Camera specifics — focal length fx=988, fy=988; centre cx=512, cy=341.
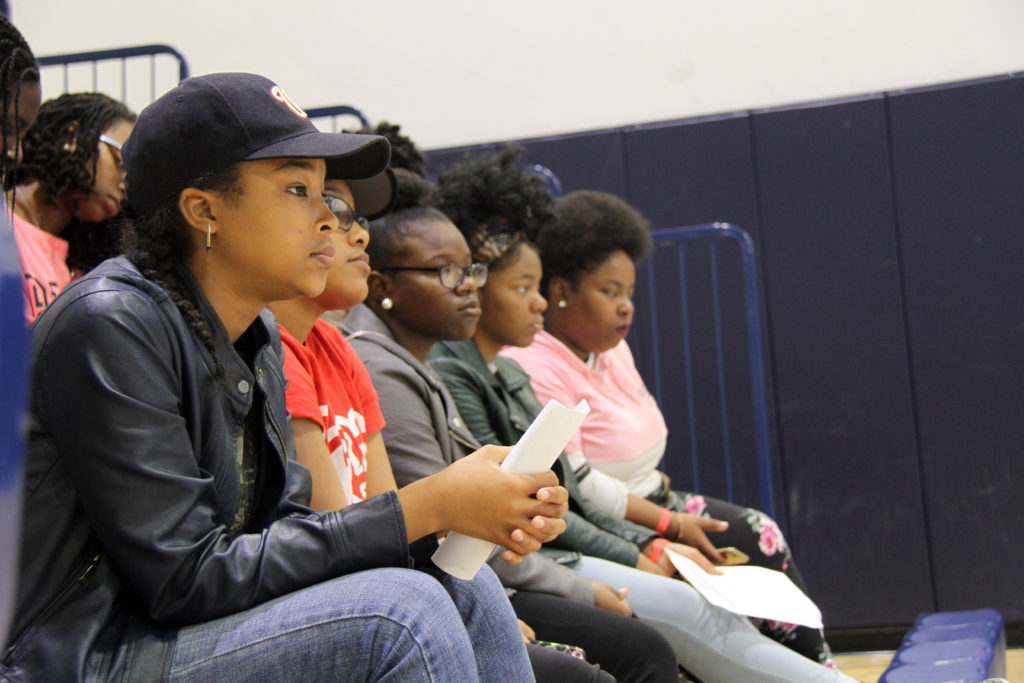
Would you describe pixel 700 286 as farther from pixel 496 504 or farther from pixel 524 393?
pixel 496 504

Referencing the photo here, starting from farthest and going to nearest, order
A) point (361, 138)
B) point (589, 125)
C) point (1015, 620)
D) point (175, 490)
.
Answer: point (589, 125), point (1015, 620), point (361, 138), point (175, 490)

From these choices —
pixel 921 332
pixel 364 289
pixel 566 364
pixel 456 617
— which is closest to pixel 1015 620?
pixel 921 332

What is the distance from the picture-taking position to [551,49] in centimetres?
387

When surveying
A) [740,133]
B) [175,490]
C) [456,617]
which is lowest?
[456,617]

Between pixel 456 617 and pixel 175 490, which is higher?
pixel 175 490

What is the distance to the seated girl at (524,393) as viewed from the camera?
6.32 feet

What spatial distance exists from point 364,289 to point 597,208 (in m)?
1.30

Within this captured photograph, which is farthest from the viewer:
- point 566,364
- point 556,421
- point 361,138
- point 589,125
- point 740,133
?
point 589,125

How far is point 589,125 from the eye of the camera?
3.81 meters

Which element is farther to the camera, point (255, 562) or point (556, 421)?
point (556, 421)

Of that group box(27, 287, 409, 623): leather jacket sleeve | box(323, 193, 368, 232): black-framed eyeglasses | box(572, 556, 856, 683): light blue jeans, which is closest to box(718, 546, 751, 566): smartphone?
box(572, 556, 856, 683): light blue jeans

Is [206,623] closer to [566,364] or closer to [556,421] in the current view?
[556,421]

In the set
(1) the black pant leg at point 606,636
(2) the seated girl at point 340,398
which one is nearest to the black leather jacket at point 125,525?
(2) the seated girl at point 340,398

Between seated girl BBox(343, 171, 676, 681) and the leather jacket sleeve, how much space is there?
648 mm
